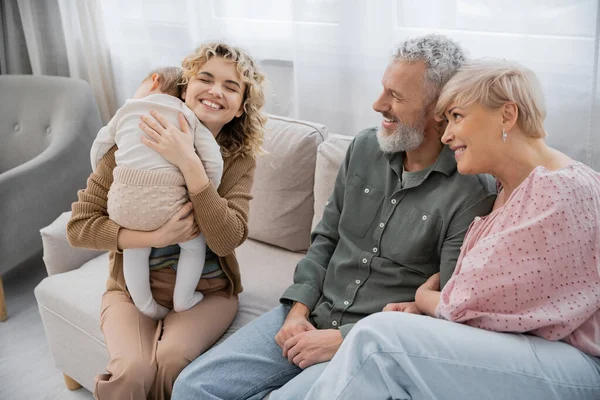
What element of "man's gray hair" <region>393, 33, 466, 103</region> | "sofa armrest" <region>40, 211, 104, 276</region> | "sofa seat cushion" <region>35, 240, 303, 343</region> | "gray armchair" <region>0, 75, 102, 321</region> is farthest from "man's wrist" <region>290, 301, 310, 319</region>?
"gray armchair" <region>0, 75, 102, 321</region>

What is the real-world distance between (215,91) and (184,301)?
1.82 feet

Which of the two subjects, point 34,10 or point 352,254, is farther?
point 34,10

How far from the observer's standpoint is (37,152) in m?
2.94

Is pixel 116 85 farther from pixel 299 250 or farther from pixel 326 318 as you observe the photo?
pixel 326 318

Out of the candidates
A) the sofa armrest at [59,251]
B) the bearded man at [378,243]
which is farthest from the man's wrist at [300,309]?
the sofa armrest at [59,251]

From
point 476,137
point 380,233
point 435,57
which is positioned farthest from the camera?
point 380,233

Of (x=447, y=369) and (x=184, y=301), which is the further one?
(x=184, y=301)

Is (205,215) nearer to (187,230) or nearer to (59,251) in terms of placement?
(187,230)

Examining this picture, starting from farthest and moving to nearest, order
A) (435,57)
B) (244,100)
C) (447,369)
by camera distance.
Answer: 1. (244,100)
2. (435,57)
3. (447,369)

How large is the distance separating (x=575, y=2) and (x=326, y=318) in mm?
1135

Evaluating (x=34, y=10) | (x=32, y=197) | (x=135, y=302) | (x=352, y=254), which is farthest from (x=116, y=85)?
(x=352, y=254)

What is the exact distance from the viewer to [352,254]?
173cm

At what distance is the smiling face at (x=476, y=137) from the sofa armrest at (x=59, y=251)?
4.26 feet

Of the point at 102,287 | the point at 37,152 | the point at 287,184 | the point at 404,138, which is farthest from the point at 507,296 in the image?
the point at 37,152
